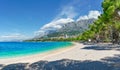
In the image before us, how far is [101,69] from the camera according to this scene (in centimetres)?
1473

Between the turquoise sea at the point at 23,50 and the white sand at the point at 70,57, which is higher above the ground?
the turquoise sea at the point at 23,50

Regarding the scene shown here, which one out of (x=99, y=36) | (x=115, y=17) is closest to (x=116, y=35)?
(x=115, y=17)

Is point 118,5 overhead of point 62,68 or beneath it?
overhead

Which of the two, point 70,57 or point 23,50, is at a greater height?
point 23,50

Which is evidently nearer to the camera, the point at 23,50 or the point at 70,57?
the point at 70,57

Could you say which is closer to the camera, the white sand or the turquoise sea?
the white sand

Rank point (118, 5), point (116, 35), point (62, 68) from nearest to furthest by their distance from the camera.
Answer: point (62, 68) < point (118, 5) < point (116, 35)

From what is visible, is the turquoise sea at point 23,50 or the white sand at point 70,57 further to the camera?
the turquoise sea at point 23,50

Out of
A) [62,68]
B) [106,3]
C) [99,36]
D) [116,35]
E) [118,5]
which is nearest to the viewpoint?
[62,68]

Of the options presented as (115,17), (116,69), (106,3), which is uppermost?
(106,3)

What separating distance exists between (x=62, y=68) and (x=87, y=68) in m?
1.70

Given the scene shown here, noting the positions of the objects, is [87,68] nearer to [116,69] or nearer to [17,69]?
[116,69]

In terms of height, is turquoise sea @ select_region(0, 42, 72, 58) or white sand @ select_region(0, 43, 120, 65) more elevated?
turquoise sea @ select_region(0, 42, 72, 58)

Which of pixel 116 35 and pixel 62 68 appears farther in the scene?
pixel 116 35
